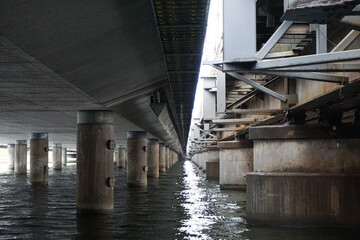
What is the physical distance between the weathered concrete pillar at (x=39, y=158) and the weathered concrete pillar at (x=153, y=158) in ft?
44.5

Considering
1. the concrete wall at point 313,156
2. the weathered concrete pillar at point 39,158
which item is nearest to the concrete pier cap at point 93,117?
the concrete wall at point 313,156

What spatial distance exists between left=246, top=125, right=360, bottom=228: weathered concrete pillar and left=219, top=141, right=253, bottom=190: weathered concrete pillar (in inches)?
597

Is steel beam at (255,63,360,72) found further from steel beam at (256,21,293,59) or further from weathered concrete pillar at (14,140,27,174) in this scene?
weathered concrete pillar at (14,140,27,174)

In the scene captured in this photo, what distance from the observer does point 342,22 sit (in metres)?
8.55

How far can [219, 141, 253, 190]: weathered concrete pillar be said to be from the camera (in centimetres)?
3259

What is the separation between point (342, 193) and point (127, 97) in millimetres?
7862

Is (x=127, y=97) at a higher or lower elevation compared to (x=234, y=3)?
lower

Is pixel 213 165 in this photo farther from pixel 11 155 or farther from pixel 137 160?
pixel 11 155

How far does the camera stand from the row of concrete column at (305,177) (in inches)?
620

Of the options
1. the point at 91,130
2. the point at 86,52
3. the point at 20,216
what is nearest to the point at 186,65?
the point at 86,52

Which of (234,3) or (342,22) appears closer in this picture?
(342,22)

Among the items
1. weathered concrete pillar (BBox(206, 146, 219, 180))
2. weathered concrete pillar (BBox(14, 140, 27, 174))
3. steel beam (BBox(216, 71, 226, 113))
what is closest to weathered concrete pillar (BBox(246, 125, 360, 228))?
steel beam (BBox(216, 71, 226, 113))

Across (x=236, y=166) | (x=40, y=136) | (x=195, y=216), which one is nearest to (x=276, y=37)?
(x=195, y=216)

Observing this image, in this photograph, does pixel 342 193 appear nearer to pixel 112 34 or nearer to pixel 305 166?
pixel 305 166
